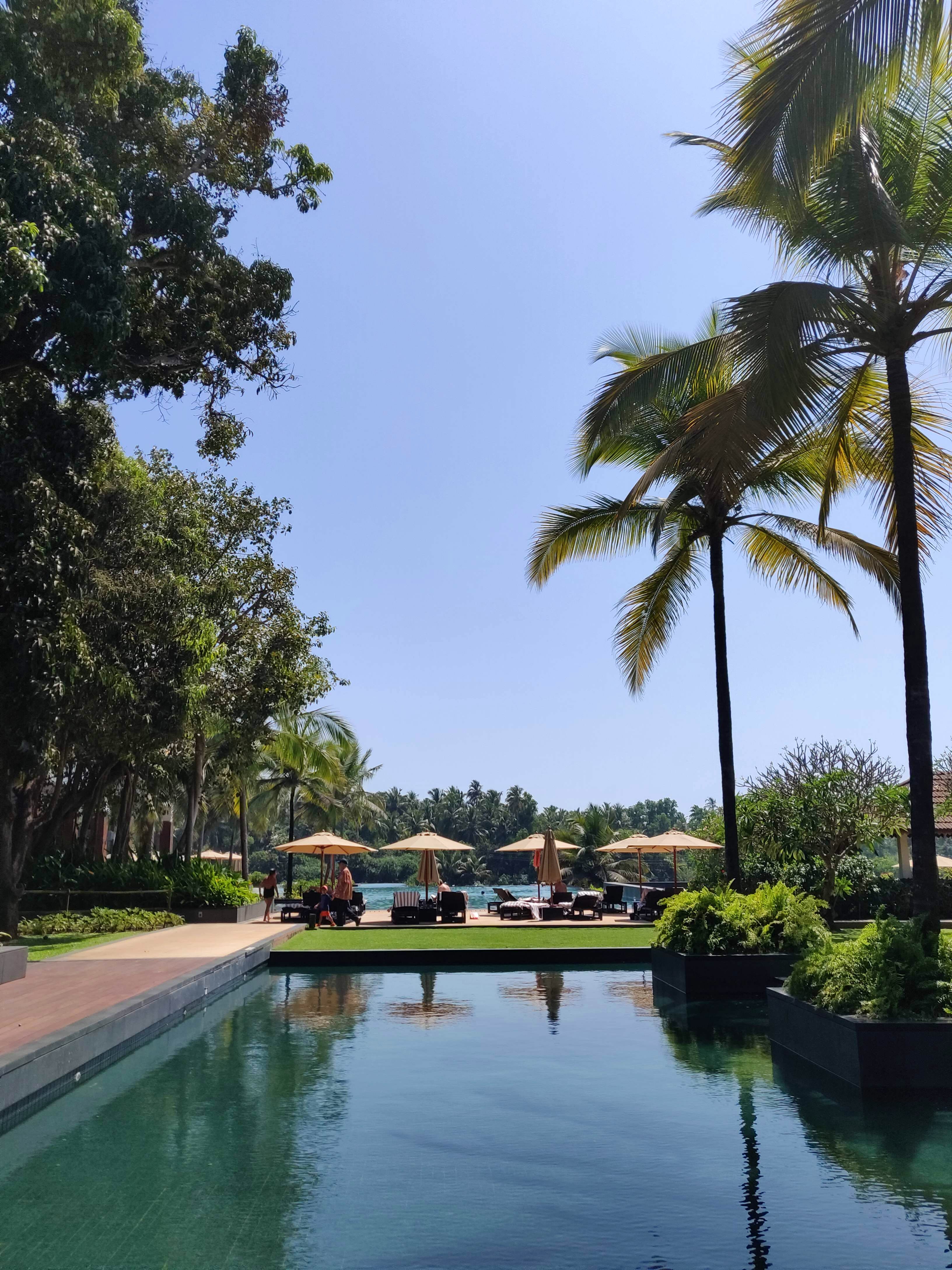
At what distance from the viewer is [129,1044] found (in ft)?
31.6

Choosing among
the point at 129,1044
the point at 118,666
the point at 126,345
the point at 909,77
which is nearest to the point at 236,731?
the point at 118,666

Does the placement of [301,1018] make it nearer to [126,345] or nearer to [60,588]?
[60,588]

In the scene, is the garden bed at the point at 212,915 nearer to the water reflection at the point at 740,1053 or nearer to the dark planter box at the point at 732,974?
the water reflection at the point at 740,1053

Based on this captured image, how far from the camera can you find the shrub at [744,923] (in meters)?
12.4

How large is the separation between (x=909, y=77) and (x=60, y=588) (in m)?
10.4

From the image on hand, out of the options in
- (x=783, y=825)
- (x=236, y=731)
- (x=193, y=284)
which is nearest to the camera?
(x=193, y=284)

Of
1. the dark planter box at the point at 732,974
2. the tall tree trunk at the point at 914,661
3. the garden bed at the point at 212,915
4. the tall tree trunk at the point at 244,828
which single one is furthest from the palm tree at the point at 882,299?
the tall tree trunk at the point at 244,828

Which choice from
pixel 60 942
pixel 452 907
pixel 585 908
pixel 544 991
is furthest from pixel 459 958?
pixel 585 908

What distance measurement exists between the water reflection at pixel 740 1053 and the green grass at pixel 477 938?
14.5 ft

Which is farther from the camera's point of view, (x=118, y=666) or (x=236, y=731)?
(x=236, y=731)

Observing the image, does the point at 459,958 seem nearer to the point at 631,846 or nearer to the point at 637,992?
the point at 637,992

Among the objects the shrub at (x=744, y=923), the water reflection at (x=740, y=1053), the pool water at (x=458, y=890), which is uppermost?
the shrub at (x=744, y=923)

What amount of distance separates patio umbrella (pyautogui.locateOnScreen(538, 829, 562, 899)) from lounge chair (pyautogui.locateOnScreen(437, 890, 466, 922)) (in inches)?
154

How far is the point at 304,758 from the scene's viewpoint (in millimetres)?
35656
